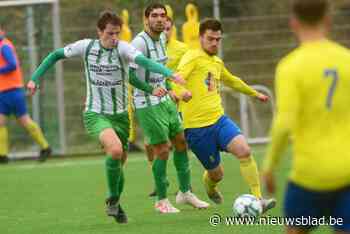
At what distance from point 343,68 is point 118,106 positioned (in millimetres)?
4655

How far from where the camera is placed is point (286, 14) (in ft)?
67.5

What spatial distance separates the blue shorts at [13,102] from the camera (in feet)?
57.4

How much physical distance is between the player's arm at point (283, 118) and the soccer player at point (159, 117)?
17.3ft

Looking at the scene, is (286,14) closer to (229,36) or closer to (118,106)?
(229,36)

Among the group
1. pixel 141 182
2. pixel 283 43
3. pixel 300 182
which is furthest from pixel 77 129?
pixel 300 182

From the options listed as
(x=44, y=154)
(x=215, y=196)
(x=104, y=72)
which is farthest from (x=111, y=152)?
(x=44, y=154)

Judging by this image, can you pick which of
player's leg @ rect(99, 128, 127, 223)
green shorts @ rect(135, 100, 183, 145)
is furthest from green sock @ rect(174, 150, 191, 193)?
player's leg @ rect(99, 128, 127, 223)

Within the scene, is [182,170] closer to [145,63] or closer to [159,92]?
[159,92]

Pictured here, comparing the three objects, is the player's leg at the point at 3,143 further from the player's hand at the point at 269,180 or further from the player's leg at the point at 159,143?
the player's hand at the point at 269,180

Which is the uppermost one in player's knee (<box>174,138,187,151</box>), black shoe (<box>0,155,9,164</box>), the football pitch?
player's knee (<box>174,138,187,151</box>)

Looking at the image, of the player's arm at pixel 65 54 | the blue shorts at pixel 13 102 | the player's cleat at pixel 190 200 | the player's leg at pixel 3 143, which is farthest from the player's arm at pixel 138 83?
the player's leg at pixel 3 143

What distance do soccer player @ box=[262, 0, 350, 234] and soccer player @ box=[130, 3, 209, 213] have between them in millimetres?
5215

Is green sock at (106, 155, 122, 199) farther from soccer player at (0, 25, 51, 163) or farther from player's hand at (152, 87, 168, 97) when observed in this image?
soccer player at (0, 25, 51, 163)

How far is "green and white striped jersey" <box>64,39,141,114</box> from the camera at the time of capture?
33.3ft
